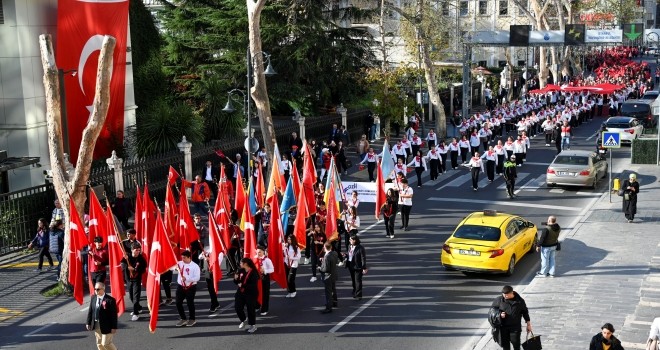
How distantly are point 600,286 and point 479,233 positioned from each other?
8.69 feet

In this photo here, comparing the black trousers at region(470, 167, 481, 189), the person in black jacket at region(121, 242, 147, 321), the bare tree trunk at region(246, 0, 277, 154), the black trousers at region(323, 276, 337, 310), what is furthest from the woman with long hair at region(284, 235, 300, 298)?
the black trousers at region(470, 167, 481, 189)

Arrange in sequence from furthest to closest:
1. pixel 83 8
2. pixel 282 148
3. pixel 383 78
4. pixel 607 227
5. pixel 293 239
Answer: pixel 383 78 < pixel 282 148 < pixel 83 8 < pixel 607 227 < pixel 293 239

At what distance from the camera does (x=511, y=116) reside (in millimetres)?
Answer: 42562

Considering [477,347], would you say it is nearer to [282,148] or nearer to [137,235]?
[137,235]

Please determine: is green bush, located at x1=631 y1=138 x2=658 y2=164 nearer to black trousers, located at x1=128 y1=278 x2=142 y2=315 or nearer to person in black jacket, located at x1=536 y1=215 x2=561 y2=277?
person in black jacket, located at x1=536 y1=215 x2=561 y2=277

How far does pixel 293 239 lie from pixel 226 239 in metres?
1.64

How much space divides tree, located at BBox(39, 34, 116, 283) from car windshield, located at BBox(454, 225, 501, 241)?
787 centimetres

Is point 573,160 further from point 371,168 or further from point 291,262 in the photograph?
point 291,262

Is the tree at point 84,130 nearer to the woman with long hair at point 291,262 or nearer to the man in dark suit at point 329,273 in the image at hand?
the woman with long hair at point 291,262

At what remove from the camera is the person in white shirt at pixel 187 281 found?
1491 centimetres

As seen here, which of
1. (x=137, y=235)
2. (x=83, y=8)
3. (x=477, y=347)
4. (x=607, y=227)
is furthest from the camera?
(x=83, y=8)

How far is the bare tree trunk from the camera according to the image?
89.9 ft

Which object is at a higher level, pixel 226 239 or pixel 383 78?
pixel 383 78

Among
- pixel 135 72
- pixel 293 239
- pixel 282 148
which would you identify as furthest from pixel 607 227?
pixel 135 72
